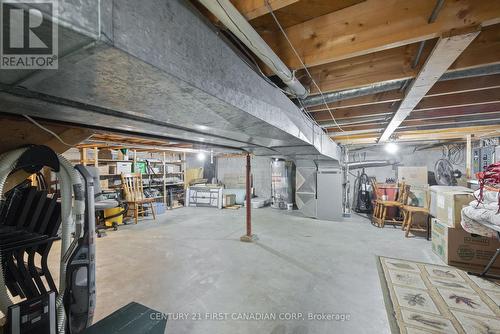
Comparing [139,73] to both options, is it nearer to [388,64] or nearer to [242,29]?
[242,29]

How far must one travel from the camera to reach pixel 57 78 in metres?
0.61

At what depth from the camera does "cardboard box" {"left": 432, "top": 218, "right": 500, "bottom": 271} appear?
2789 millimetres

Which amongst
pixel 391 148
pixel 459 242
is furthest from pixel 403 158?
pixel 459 242

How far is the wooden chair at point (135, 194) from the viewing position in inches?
216

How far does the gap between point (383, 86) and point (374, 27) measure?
809 mm

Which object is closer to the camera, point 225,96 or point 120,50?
point 120,50

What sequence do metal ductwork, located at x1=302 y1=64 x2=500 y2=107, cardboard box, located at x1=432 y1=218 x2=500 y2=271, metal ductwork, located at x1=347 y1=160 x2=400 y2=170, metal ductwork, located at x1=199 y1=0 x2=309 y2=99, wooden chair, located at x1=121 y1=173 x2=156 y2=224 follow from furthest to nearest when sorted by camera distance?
metal ductwork, located at x1=347 y1=160 x2=400 y2=170
wooden chair, located at x1=121 y1=173 x2=156 y2=224
cardboard box, located at x1=432 y1=218 x2=500 y2=271
metal ductwork, located at x1=302 y1=64 x2=500 y2=107
metal ductwork, located at x1=199 y1=0 x2=309 y2=99

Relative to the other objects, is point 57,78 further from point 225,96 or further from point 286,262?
point 286,262

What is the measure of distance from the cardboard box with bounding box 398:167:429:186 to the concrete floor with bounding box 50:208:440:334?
57.7 inches

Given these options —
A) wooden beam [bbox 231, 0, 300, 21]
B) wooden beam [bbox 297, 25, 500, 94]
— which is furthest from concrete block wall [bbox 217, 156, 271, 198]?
wooden beam [bbox 231, 0, 300, 21]

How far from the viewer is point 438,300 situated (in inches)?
85.1

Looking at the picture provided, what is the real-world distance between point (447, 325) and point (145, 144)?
5922 mm

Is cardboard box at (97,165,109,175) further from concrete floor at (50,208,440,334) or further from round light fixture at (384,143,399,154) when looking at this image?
round light fixture at (384,143,399,154)

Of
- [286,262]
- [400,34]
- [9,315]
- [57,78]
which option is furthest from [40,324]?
[286,262]
